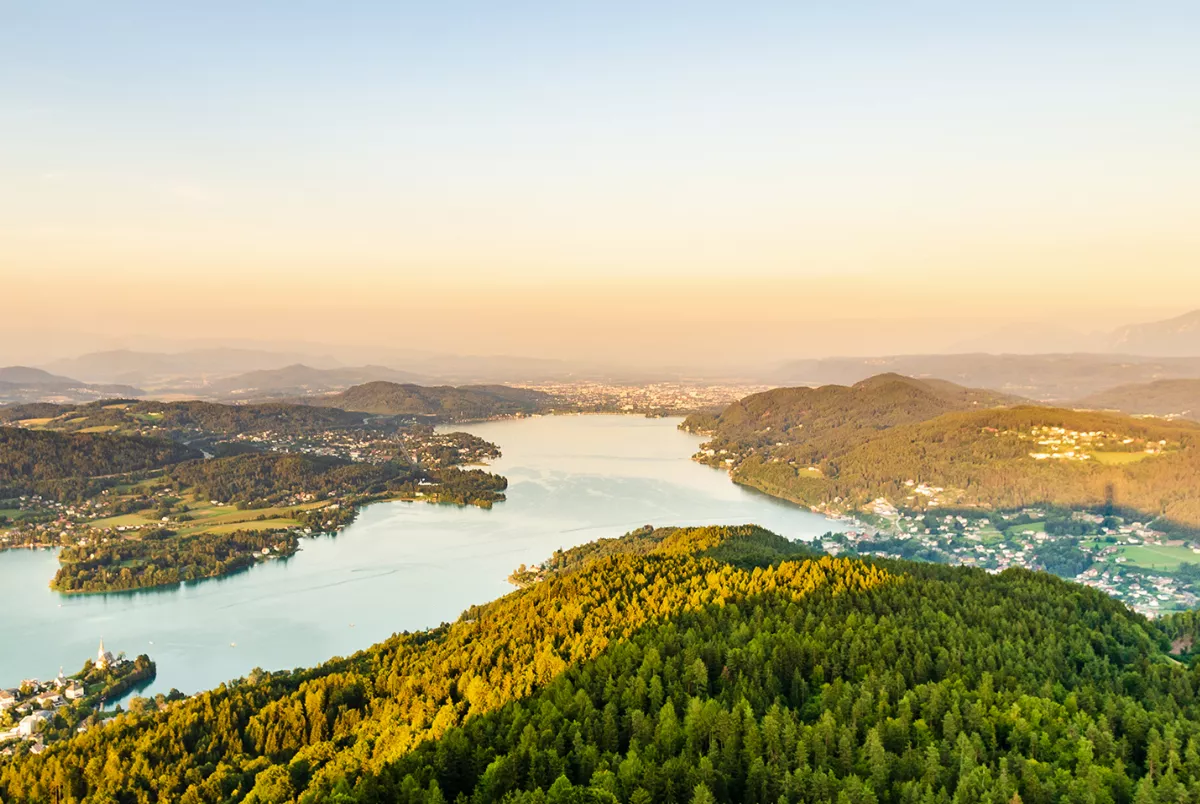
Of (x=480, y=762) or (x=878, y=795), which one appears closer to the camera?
(x=878, y=795)

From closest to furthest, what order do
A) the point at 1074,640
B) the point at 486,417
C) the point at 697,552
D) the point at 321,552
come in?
1. the point at 1074,640
2. the point at 697,552
3. the point at 321,552
4. the point at 486,417

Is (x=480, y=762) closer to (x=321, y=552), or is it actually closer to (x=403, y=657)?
(x=403, y=657)

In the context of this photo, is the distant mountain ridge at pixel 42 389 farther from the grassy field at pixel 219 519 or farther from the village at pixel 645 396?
the grassy field at pixel 219 519

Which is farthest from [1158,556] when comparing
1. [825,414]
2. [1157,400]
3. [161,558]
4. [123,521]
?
[1157,400]

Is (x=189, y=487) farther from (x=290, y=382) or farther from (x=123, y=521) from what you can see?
(x=290, y=382)

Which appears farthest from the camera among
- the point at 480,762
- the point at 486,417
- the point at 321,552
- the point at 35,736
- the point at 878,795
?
the point at 486,417

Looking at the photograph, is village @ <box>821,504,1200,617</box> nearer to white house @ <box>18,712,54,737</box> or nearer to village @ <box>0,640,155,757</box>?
village @ <box>0,640,155,757</box>

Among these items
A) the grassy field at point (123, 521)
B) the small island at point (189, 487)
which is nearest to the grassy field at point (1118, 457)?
the small island at point (189, 487)

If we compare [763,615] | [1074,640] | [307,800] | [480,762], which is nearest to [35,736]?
[307,800]

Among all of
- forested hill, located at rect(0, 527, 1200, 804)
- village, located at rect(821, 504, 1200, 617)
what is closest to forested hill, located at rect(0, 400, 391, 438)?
village, located at rect(821, 504, 1200, 617)
